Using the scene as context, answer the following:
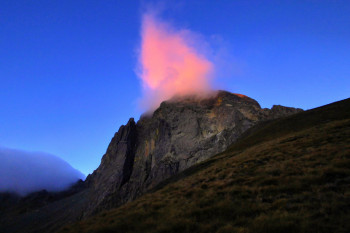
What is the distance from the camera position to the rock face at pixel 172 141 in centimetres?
10956

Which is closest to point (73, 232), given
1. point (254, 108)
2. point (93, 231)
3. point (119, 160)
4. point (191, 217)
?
point (93, 231)

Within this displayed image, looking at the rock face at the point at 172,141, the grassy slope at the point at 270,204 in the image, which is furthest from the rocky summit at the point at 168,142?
the grassy slope at the point at 270,204

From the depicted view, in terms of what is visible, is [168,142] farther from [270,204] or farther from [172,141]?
[270,204]

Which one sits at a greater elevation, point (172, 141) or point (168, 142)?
point (168, 142)

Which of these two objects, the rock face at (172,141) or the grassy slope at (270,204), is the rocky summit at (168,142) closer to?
the rock face at (172,141)

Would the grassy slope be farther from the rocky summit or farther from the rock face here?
the rock face

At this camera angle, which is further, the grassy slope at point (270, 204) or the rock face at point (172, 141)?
the rock face at point (172, 141)

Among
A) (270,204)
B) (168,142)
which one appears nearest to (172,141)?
(168,142)

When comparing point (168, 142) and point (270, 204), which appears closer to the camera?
point (270, 204)

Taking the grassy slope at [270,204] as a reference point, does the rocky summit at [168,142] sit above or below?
above

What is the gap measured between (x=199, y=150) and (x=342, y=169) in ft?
322

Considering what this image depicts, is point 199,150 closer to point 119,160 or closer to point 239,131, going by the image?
point 239,131

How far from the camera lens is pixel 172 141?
414 ft

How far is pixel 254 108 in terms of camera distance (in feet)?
383
